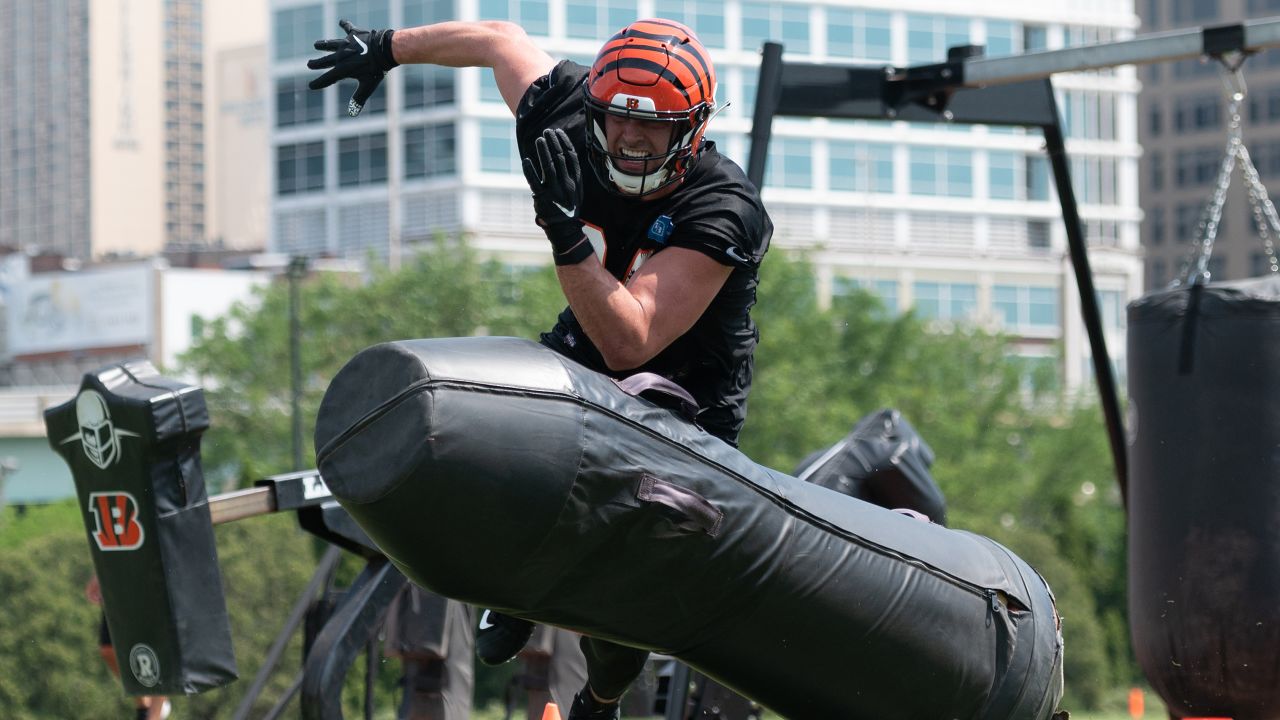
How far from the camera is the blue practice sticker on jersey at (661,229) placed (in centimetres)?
503

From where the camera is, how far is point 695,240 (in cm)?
496

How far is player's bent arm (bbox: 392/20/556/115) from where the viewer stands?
5.82 meters

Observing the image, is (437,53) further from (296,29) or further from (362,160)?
(296,29)

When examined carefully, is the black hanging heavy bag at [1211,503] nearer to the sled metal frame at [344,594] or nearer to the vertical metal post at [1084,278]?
the vertical metal post at [1084,278]

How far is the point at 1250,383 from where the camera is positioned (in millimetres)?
7789

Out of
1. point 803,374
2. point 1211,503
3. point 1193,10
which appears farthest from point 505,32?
point 1193,10

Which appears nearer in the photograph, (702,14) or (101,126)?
(702,14)

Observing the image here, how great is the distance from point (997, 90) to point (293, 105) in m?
74.7

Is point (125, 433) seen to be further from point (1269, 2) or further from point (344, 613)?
point (1269, 2)

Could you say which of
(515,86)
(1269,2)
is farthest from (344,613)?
(1269,2)

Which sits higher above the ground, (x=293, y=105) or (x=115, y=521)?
(x=293, y=105)

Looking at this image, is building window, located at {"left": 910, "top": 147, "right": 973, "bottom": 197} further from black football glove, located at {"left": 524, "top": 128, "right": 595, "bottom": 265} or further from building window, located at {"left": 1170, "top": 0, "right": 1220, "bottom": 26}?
black football glove, located at {"left": 524, "top": 128, "right": 595, "bottom": 265}

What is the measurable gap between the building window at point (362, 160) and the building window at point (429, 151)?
1.62 metres

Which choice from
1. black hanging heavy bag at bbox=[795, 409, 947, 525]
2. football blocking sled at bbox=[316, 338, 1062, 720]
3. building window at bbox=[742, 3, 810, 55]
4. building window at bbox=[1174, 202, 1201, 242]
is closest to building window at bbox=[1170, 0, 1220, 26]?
building window at bbox=[1174, 202, 1201, 242]
